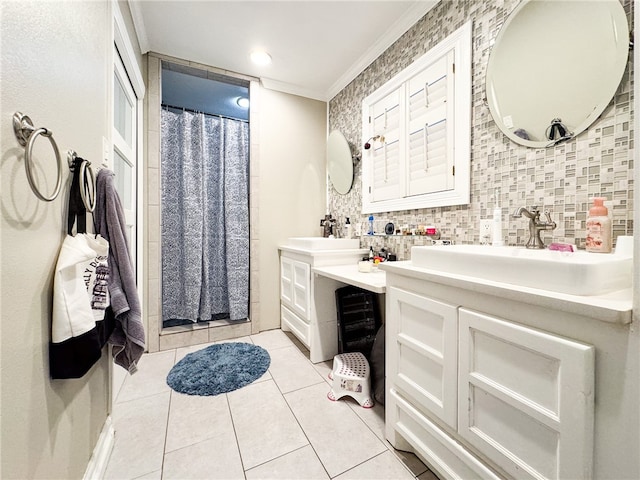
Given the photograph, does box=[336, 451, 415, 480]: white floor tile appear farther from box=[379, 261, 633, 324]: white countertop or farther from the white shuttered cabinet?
the white shuttered cabinet

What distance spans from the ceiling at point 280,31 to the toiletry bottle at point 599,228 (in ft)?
4.95

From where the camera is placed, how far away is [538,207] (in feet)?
3.78

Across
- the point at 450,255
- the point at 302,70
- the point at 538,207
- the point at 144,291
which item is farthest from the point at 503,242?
the point at 144,291

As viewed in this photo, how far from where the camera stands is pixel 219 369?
1.88 meters

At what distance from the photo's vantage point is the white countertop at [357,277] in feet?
4.44

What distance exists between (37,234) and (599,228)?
1729 mm

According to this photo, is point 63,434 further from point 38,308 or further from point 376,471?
point 376,471

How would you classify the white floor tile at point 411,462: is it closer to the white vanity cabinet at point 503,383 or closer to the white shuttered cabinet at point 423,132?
the white vanity cabinet at point 503,383

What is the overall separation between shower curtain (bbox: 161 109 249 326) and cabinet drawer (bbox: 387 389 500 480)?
172cm

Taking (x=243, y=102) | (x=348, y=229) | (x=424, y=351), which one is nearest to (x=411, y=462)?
(x=424, y=351)

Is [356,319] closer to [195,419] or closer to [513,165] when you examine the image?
[195,419]

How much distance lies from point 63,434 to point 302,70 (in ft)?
9.01

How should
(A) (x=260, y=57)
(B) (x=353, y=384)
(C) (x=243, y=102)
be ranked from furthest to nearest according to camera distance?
(C) (x=243, y=102), (A) (x=260, y=57), (B) (x=353, y=384)

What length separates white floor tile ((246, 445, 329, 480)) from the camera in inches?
42.5
